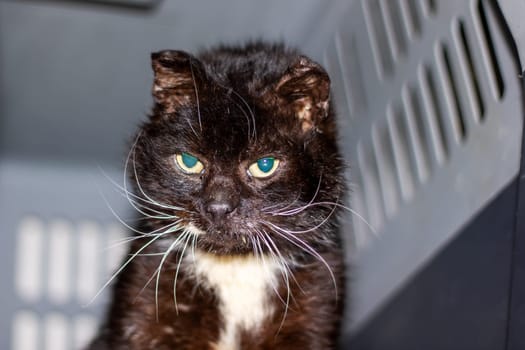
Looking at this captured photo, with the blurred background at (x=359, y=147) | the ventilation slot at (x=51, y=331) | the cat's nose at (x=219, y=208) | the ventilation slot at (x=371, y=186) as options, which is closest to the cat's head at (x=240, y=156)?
the cat's nose at (x=219, y=208)

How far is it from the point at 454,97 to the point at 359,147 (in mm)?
356

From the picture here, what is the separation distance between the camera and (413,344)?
169 centimetres

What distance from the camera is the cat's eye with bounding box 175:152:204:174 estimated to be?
1315mm

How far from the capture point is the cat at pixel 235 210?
129 cm

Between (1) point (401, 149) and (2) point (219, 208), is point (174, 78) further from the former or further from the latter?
(1) point (401, 149)

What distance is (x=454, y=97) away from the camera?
A: 1.62m

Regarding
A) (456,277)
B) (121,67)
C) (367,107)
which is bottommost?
(456,277)

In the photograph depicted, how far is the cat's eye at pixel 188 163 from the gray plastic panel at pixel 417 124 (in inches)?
17.2

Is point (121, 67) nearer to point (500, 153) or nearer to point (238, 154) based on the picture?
point (238, 154)

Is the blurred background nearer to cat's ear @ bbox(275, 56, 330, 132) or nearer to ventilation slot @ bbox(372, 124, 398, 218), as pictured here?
ventilation slot @ bbox(372, 124, 398, 218)

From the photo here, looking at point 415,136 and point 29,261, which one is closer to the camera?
point 415,136

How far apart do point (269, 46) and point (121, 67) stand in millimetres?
493

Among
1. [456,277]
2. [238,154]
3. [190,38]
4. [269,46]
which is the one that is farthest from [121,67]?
[456,277]

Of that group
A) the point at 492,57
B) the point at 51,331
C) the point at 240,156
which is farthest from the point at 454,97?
the point at 51,331
